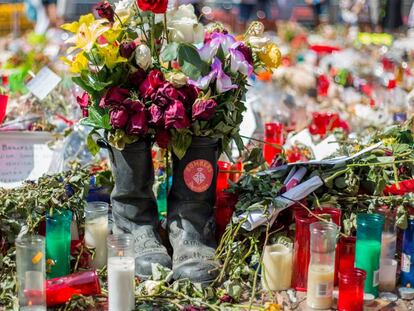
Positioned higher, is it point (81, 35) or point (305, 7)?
point (305, 7)

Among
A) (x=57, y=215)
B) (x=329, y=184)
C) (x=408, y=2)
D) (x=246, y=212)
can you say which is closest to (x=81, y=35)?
(x=57, y=215)

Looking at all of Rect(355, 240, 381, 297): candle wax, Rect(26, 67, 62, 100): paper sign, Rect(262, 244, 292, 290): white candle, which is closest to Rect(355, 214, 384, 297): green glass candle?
Rect(355, 240, 381, 297): candle wax

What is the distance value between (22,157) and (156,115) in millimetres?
893

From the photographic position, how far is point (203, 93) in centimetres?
215

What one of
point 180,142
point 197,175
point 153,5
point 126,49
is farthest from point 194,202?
point 153,5

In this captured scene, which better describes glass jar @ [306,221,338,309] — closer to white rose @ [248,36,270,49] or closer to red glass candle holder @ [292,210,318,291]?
red glass candle holder @ [292,210,318,291]

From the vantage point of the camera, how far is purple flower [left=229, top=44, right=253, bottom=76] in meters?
2.18

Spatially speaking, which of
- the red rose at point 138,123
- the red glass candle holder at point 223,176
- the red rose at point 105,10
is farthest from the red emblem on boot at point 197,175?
the red rose at point 105,10

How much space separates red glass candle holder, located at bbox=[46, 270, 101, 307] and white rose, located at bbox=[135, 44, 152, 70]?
66 cm

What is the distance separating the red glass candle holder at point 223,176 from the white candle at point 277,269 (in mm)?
483

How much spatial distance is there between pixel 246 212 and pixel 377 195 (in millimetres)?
451

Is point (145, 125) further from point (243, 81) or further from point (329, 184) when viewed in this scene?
point (329, 184)

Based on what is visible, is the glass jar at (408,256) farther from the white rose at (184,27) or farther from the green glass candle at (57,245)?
the green glass candle at (57,245)

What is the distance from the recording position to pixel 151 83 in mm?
2135
